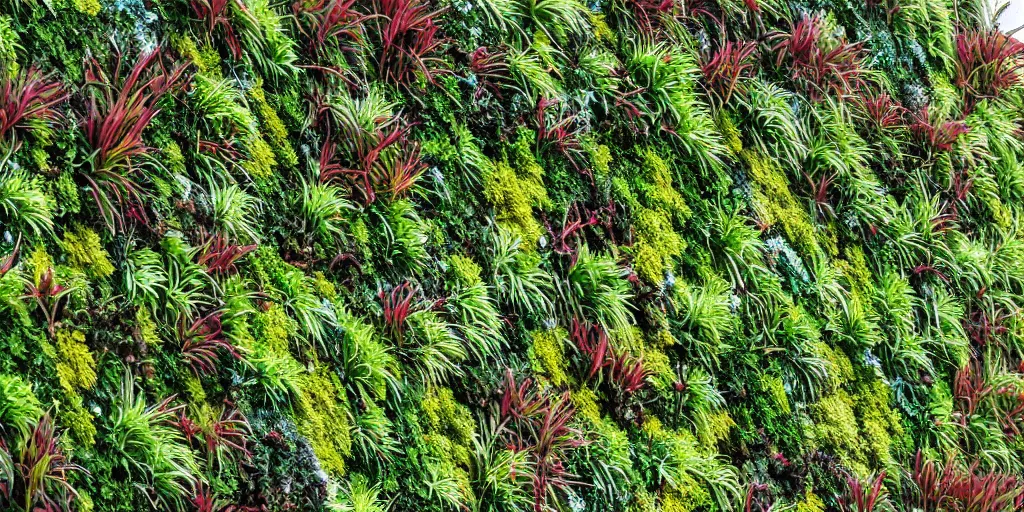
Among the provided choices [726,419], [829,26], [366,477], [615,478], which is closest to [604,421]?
[615,478]

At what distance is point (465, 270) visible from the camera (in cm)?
482

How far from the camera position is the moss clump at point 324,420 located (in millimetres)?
4102

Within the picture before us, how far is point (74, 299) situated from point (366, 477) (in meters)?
1.45

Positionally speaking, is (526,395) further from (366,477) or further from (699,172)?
(699,172)

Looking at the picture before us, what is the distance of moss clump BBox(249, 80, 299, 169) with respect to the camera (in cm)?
459

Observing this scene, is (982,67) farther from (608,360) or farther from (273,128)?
(273,128)

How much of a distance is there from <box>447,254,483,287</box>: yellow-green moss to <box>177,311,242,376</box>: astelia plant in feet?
4.01

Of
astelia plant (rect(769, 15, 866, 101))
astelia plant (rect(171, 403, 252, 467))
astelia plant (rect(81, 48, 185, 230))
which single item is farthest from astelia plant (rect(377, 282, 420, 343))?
astelia plant (rect(769, 15, 866, 101))

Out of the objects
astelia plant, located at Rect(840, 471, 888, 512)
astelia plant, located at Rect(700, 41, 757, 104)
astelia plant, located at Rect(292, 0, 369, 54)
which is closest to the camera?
astelia plant, located at Rect(292, 0, 369, 54)

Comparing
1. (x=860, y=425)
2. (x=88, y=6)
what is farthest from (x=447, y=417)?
(x=860, y=425)

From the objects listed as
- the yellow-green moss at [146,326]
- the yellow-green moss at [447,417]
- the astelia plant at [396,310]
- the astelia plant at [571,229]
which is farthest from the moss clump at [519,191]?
the yellow-green moss at [146,326]

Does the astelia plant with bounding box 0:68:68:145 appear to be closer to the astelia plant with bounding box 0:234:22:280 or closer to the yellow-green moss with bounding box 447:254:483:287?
the astelia plant with bounding box 0:234:22:280

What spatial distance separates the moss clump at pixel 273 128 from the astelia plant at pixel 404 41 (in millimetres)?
678

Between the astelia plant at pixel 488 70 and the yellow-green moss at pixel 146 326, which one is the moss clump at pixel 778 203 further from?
the yellow-green moss at pixel 146 326
